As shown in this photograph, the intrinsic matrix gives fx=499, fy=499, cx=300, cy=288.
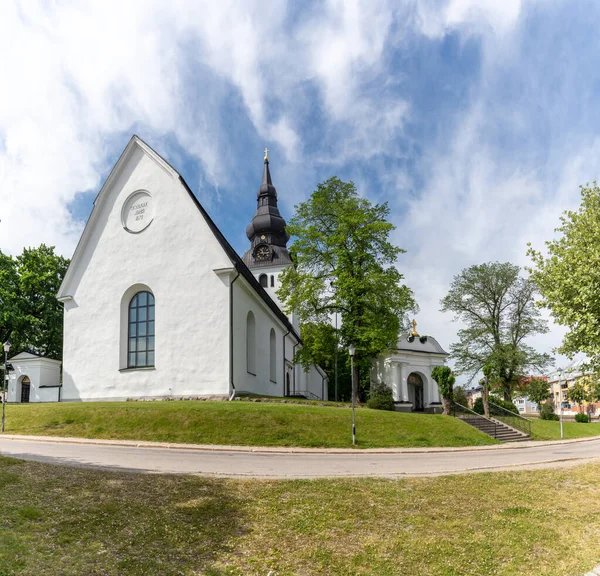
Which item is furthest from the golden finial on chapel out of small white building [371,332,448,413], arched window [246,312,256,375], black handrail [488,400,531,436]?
arched window [246,312,256,375]

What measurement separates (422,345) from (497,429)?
15.8 m

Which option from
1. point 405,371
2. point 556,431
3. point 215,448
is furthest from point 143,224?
point 556,431

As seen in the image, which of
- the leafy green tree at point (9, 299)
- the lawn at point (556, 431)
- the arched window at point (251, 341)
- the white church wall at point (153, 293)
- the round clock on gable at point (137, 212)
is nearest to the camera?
the white church wall at point (153, 293)

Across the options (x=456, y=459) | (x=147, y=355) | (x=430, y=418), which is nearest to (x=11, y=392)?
(x=147, y=355)

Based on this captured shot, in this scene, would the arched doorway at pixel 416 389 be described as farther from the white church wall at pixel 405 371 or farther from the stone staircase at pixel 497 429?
the stone staircase at pixel 497 429

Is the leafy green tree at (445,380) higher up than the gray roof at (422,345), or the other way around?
the gray roof at (422,345)

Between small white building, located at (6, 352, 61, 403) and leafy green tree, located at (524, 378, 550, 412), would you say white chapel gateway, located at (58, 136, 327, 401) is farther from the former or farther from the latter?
leafy green tree, located at (524, 378, 550, 412)

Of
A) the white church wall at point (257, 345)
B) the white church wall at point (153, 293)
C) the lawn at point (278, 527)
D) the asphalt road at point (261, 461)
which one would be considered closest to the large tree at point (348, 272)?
the white church wall at point (257, 345)

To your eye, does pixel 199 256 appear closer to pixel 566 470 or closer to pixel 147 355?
pixel 147 355

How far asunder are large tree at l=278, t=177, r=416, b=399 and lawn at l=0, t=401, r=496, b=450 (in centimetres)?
880

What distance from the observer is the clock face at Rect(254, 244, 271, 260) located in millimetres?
52156

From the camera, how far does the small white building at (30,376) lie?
1264 inches

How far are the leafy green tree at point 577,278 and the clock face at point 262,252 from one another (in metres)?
35.8

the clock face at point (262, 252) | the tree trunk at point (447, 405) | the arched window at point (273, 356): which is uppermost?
the clock face at point (262, 252)
